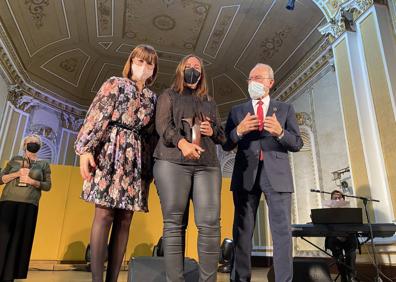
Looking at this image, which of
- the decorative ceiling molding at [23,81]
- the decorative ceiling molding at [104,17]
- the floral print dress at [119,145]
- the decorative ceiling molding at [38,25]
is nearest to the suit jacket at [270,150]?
the floral print dress at [119,145]

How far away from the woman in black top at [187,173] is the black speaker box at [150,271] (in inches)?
19.4

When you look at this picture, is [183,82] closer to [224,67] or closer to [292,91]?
[292,91]

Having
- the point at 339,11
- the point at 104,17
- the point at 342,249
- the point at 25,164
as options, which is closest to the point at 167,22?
the point at 104,17

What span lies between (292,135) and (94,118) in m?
1.15

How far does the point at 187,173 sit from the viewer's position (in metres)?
1.53

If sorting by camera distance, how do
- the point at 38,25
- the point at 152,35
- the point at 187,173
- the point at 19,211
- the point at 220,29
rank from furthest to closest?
the point at 152,35, the point at 220,29, the point at 38,25, the point at 19,211, the point at 187,173

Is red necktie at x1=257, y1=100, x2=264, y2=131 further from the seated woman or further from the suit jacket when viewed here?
the seated woman

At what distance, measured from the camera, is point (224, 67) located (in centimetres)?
893

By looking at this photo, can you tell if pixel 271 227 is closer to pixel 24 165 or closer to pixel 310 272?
pixel 310 272

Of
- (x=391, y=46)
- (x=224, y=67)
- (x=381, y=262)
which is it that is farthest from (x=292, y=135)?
(x=224, y=67)

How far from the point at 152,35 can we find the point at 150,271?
275 inches

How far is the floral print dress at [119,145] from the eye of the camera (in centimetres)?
163

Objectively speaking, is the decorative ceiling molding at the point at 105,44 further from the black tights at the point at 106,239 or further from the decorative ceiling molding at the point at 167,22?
the black tights at the point at 106,239

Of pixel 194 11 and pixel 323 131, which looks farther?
pixel 194 11
